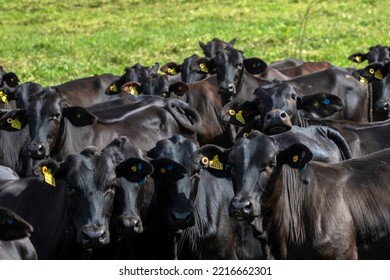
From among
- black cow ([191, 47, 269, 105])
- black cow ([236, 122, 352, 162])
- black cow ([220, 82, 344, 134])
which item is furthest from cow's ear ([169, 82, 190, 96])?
black cow ([236, 122, 352, 162])

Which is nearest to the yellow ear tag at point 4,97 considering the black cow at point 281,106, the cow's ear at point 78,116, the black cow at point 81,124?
the black cow at point 81,124

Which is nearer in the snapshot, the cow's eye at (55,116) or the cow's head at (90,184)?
the cow's head at (90,184)

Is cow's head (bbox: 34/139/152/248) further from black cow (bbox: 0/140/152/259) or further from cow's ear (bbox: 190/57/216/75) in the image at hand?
cow's ear (bbox: 190/57/216/75)

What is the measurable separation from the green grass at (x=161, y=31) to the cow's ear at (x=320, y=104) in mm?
10584

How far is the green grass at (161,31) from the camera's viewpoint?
2547 cm

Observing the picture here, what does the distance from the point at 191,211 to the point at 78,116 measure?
2.61m

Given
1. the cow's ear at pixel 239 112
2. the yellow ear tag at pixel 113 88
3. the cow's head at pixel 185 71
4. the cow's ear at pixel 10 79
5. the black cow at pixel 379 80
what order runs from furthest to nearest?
the cow's head at pixel 185 71 → the cow's ear at pixel 10 79 → the yellow ear tag at pixel 113 88 → the black cow at pixel 379 80 → the cow's ear at pixel 239 112

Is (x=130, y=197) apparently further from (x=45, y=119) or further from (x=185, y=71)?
(x=185, y=71)

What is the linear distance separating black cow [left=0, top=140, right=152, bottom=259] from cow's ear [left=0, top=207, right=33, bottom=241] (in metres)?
0.85

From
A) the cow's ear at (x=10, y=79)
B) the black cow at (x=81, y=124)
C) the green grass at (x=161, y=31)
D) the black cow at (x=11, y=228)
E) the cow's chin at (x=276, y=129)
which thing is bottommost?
the green grass at (x=161, y=31)

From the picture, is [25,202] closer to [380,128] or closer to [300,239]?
[300,239]

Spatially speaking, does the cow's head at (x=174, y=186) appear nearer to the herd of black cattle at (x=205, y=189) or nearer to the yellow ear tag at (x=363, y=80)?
the herd of black cattle at (x=205, y=189)

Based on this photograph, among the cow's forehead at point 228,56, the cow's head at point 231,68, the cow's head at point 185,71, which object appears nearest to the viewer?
the cow's head at point 231,68

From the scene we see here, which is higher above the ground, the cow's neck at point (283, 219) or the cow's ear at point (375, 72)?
the cow's neck at point (283, 219)
